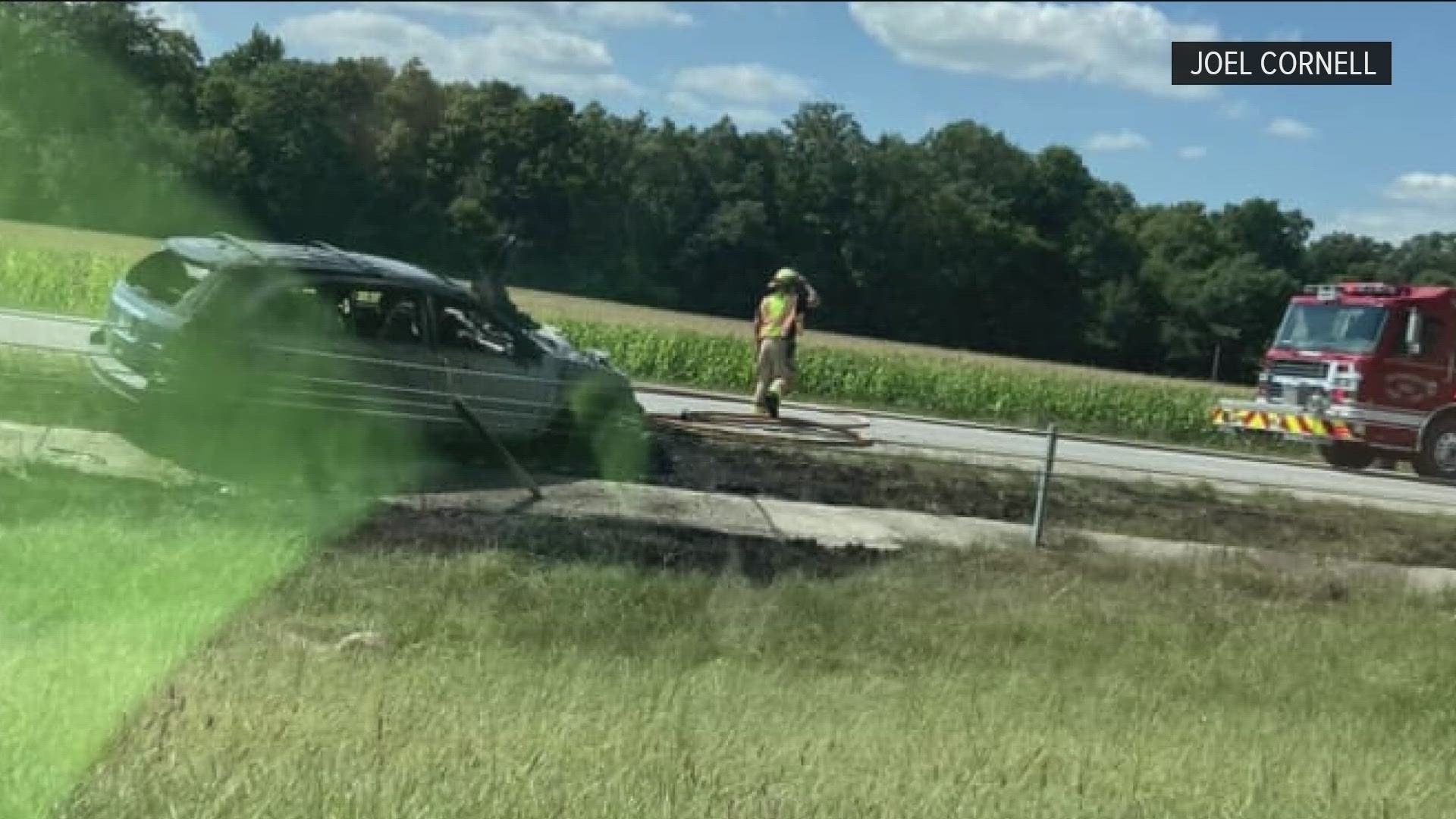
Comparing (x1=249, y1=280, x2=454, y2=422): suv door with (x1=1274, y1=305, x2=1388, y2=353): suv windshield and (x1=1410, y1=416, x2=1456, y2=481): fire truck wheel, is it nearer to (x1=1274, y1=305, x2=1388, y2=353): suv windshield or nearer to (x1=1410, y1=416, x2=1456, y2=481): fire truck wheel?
(x1=1274, y1=305, x2=1388, y2=353): suv windshield

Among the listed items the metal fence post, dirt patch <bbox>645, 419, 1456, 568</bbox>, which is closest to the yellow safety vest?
dirt patch <bbox>645, 419, 1456, 568</bbox>

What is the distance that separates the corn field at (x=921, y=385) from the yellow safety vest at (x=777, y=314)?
11.7 metres

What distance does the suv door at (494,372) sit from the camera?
40.2 feet

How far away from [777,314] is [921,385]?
46.2 feet

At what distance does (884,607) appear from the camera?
888 centimetres

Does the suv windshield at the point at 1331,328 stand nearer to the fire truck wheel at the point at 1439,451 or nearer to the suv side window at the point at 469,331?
the fire truck wheel at the point at 1439,451

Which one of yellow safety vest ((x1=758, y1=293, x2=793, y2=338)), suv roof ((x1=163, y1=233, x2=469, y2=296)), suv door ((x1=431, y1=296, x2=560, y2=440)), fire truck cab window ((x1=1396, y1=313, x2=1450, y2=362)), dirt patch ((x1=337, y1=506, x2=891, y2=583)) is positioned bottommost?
dirt patch ((x1=337, y1=506, x2=891, y2=583))

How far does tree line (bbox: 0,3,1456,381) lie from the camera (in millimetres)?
32875

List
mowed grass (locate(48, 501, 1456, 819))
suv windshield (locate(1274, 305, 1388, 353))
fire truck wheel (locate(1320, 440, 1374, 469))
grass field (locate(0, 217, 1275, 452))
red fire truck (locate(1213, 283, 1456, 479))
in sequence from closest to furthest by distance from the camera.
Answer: mowed grass (locate(48, 501, 1456, 819)) < red fire truck (locate(1213, 283, 1456, 479)) < suv windshield (locate(1274, 305, 1388, 353)) < fire truck wheel (locate(1320, 440, 1374, 469)) < grass field (locate(0, 217, 1275, 452))

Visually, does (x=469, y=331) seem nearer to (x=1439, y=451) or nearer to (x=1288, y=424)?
(x=1288, y=424)

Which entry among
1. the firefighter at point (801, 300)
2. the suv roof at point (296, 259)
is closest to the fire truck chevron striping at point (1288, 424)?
the firefighter at point (801, 300)

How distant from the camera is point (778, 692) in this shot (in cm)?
657

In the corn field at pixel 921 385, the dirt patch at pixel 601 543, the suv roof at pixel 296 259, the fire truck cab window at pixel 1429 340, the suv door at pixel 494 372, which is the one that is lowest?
the corn field at pixel 921 385

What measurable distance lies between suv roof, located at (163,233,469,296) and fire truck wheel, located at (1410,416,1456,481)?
15.9m
